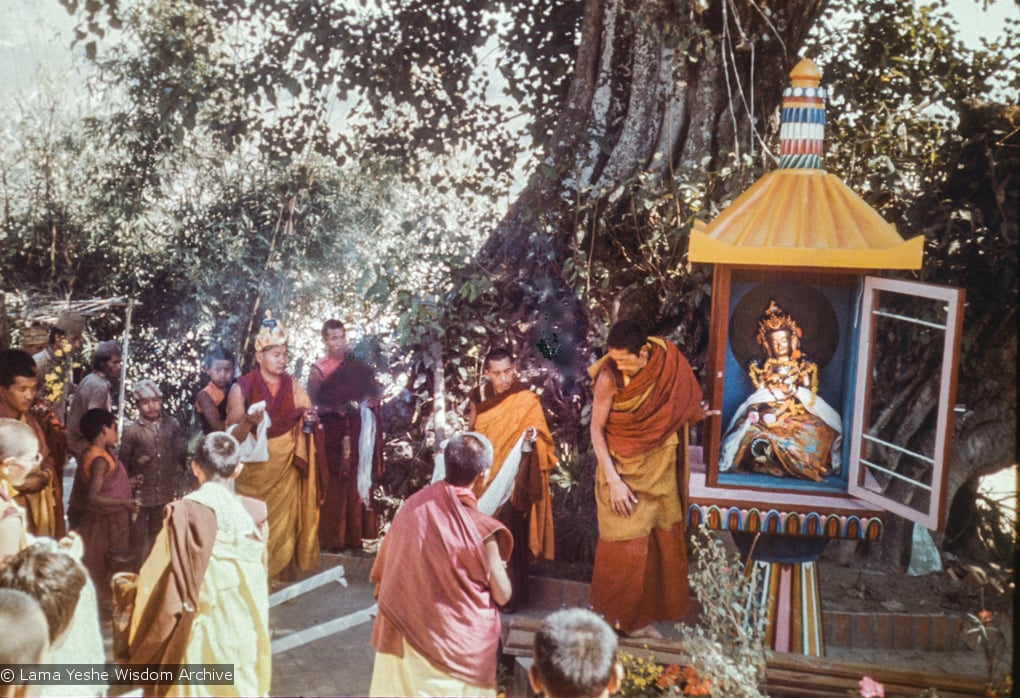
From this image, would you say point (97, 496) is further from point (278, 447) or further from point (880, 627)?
point (880, 627)

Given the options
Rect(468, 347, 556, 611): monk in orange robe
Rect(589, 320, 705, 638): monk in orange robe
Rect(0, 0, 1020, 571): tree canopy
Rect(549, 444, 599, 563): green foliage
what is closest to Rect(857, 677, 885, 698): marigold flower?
Rect(589, 320, 705, 638): monk in orange robe

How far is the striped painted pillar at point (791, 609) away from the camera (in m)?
5.42

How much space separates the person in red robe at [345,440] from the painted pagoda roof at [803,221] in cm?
234

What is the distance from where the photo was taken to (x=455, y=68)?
7086 millimetres

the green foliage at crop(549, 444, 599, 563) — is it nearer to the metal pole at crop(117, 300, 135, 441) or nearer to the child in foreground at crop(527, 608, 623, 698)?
the metal pole at crop(117, 300, 135, 441)

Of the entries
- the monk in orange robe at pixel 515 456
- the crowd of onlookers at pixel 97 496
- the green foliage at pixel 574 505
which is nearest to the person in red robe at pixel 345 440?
the crowd of onlookers at pixel 97 496

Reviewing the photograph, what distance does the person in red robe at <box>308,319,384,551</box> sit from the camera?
6.32 metres

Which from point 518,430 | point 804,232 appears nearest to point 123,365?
point 518,430

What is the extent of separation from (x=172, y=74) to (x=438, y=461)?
3.06 meters

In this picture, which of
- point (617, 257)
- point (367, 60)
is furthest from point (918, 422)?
point (367, 60)

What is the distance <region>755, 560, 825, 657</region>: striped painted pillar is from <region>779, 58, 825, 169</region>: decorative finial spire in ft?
6.91

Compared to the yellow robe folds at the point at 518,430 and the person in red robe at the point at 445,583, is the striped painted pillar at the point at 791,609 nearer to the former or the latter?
the yellow robe folds at the point at 518,430

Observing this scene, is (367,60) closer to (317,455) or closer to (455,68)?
(455,68)

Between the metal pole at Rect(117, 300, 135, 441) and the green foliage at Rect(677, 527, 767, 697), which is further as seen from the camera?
the metal pole at Rect(117, 300, 135, 441)
